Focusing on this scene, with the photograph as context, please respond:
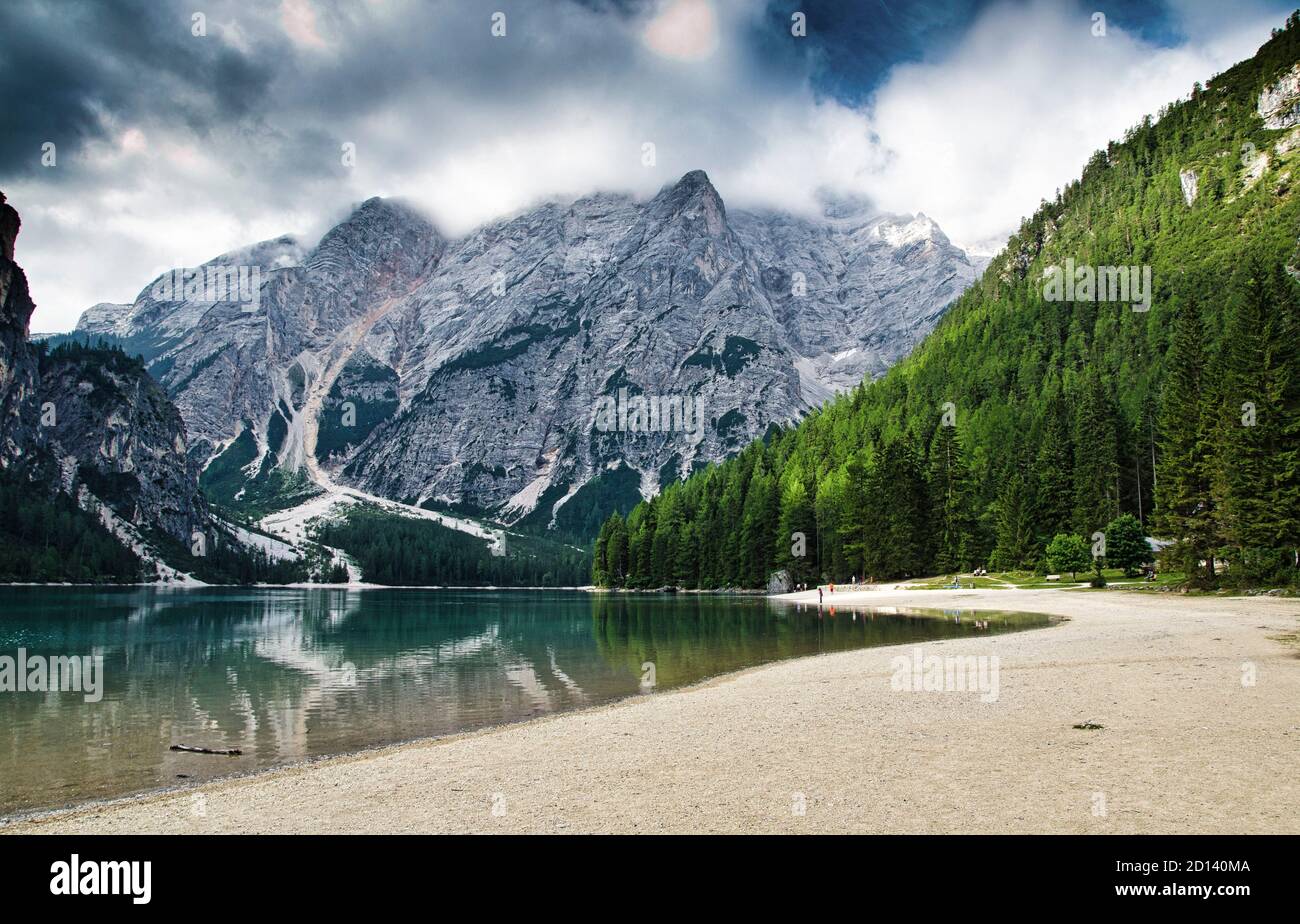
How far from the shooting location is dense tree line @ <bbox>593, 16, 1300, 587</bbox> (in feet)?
179

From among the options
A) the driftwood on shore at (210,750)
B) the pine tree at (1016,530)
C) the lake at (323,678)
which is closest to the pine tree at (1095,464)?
the pine tree at (1016,530)

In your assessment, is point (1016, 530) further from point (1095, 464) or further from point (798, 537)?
point (798, 537)

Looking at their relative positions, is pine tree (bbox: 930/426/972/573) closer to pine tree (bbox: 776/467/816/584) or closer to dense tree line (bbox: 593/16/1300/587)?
dense tree line (bbox: 593/16/1300/587)

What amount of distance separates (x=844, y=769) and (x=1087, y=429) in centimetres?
9516

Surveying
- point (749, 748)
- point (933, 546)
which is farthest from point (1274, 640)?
point (933, 546)

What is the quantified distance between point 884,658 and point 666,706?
12798 millimetres

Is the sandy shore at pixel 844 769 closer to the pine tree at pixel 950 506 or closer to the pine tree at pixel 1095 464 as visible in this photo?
the pine tree at pixel 1095 464

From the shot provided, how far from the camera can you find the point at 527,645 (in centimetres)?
5019

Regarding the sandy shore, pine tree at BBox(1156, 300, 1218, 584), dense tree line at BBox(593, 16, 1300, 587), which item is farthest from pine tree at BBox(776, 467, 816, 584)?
the sandy shore

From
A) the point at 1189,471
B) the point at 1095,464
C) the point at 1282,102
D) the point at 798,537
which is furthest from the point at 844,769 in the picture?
the point at 1282,102

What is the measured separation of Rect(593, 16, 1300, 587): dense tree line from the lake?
64.4 ft

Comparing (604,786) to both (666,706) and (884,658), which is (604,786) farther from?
(884,658)

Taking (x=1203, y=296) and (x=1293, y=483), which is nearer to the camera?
(x=1293, y=483)
